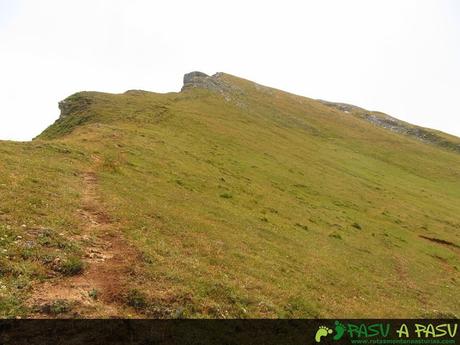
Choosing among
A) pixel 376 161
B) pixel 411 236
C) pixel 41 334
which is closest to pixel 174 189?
pixel 41 334

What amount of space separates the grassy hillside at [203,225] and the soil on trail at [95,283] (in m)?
0.07

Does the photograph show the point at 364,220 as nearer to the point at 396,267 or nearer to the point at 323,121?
the point at 396,267

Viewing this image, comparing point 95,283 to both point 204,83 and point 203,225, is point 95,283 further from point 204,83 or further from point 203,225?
point 204,83

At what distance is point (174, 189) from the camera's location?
36500 mm

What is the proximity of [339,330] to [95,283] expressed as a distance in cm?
1092

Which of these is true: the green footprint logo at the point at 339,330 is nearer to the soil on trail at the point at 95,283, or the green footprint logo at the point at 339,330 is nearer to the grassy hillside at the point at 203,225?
the grassy hillside at the point at 203,225

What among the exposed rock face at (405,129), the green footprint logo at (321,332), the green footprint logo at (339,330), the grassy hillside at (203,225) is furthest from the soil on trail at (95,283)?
the exposed rock face at (405,129)

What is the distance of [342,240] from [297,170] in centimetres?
2356

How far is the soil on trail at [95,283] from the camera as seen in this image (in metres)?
16.0

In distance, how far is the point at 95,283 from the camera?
18.0 m

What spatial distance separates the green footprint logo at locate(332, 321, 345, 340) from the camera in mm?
19531

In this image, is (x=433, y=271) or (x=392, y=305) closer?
(x=392, y=305)

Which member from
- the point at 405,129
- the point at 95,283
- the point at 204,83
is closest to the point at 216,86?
the point at 204,83

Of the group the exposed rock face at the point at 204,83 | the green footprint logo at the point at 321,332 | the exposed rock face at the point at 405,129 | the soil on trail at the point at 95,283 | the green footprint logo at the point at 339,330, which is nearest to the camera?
the soil on trail at the point at 95,283
